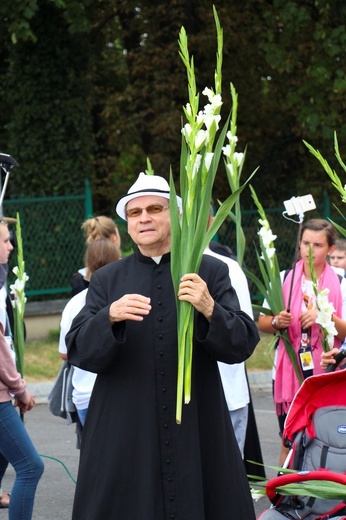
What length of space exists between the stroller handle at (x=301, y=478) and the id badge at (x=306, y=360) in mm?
2129

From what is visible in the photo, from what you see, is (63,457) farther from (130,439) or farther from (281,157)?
(281,157)

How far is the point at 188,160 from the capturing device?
162 inches

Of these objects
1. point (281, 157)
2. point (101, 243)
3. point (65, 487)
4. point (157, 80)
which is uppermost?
point (157, 80)

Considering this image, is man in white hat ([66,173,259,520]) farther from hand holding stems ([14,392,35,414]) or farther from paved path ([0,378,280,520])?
paved path ([0,378,280,520])

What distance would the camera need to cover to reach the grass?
12297mm

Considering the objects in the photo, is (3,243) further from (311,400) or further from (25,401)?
(311,400)

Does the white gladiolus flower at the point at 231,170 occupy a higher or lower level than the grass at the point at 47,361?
higher

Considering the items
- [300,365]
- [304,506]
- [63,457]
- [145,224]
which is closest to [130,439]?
[145,224]

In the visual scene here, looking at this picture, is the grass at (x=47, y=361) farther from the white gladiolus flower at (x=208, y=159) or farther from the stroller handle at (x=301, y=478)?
the white gladiolus flower at (x=208, y=159)

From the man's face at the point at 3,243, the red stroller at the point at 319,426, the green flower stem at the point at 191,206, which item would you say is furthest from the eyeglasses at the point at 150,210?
the man's face at the point at 3,243

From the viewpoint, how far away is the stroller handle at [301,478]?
15.2 feet

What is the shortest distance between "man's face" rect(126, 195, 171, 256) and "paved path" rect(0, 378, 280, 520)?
3.16 metres

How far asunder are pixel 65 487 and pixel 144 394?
377 cm

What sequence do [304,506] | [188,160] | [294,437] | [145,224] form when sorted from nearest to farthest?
[188,160] → [145,224] → [304,506] → [294,437]
